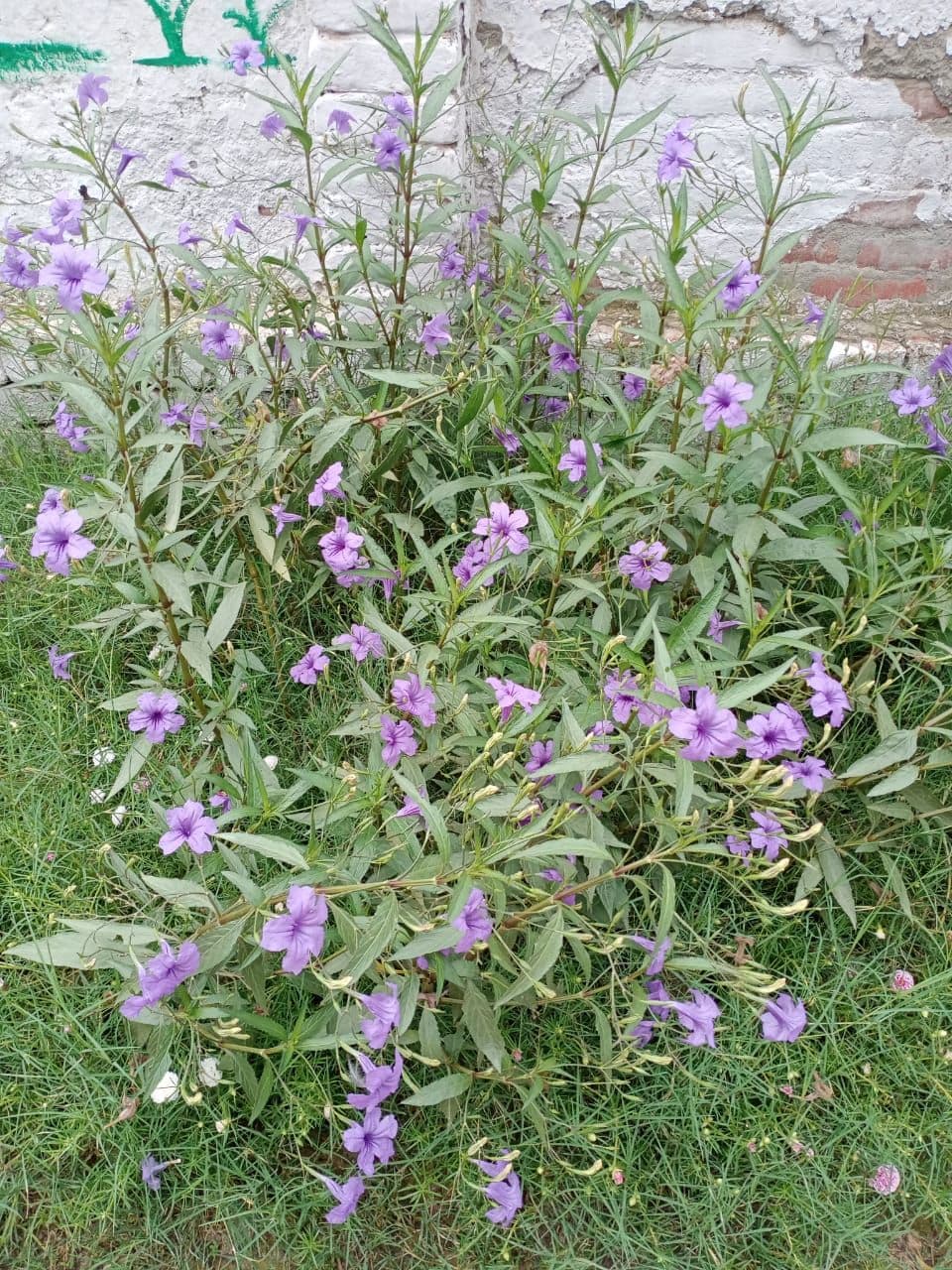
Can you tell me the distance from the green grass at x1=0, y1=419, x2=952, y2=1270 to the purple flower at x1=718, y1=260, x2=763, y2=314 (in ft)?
3.99

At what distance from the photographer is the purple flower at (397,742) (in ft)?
5.70

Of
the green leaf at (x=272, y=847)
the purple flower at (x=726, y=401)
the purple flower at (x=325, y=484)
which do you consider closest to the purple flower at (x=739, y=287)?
the purple flower at (x=726, y=401)

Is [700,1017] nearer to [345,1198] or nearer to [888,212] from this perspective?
[345,1198]

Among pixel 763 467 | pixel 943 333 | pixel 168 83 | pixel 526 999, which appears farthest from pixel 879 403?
pixel 168 83

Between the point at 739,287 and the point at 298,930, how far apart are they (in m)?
1.62

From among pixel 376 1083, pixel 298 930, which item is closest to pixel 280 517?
pixel 298 930

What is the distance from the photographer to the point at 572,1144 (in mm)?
1661

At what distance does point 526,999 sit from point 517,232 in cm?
216

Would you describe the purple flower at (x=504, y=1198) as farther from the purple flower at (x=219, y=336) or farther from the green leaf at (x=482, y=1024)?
the purple flower at (x=219, y=336)

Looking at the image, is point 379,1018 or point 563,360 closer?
point 379,1018

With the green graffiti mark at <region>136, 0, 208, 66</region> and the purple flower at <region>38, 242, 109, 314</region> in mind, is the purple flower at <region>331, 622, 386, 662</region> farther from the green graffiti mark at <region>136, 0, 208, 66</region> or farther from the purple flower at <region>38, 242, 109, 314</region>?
the green graffiti mark at <region>136, 0, 208, 66</region>

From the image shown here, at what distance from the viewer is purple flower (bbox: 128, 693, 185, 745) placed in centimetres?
189

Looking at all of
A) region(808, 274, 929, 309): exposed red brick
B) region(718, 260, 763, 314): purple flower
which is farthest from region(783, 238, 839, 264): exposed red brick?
region(718, 260, 763, 314): purple flower

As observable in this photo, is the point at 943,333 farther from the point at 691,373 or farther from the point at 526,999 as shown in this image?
the point at 526,999
